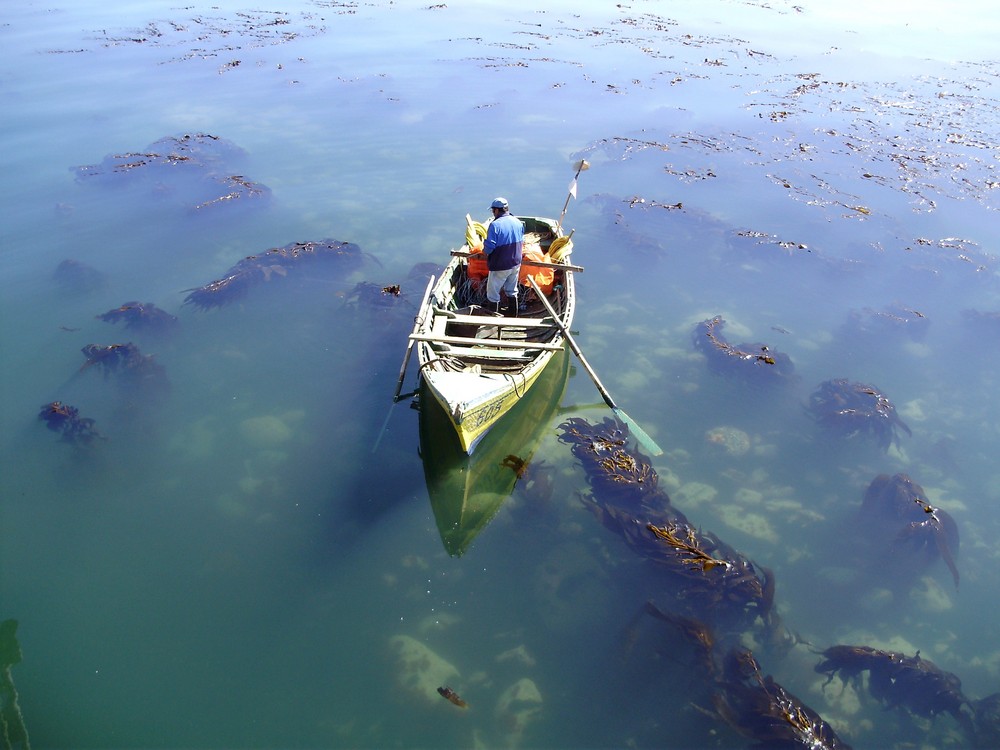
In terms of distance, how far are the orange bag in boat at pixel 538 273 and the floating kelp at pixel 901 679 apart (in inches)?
341

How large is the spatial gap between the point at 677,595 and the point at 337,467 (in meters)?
5.98

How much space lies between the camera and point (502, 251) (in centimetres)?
1165

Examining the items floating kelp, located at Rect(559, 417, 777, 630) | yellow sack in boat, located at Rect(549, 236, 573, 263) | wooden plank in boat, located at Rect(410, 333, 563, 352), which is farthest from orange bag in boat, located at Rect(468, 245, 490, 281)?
floating kelp, located at Rect(559, 417, 777, 630)

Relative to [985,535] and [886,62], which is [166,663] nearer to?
[985,535]

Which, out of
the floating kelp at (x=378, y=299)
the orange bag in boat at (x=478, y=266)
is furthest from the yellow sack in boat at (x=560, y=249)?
the floating kelp at (x=378, y=299)

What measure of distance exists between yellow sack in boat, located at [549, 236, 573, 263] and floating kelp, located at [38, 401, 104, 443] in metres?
9.91

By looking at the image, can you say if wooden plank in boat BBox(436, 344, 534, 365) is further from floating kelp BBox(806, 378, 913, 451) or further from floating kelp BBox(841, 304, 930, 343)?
floating kelp BBox(841, 304, 930, 343)

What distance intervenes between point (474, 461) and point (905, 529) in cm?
728

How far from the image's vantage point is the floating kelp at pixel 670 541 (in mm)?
8648

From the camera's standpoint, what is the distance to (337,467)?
34.5 feet

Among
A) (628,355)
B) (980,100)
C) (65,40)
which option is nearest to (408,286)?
(628,355)

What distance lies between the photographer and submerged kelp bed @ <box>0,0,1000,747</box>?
7797mm

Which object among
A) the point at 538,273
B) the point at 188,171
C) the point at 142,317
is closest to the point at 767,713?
the point at 538,273

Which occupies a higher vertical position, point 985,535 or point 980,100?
point 980,100
